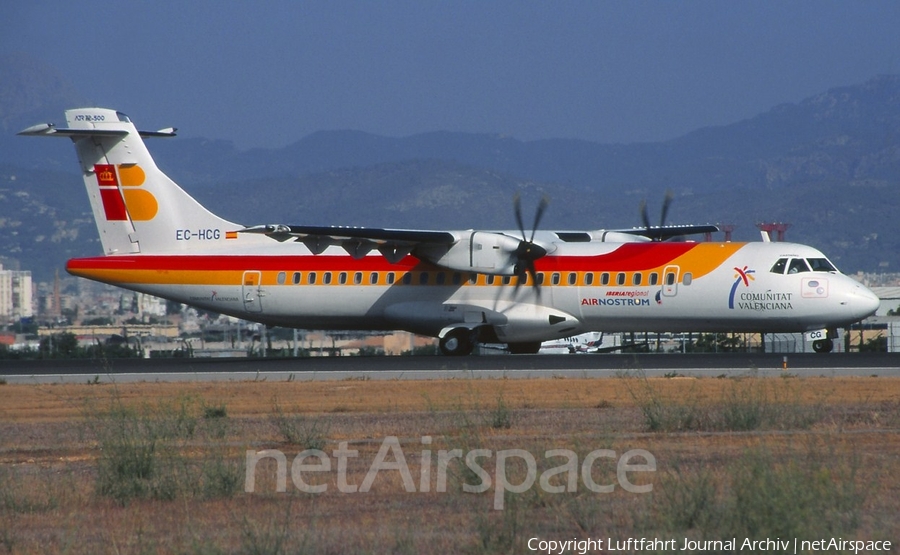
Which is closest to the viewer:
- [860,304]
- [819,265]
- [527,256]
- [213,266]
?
[860,304]

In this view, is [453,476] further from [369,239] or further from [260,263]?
[260,263]

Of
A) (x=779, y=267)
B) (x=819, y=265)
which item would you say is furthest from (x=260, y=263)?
(x=819, y=265)

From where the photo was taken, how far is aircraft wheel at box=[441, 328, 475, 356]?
30281 millimetres

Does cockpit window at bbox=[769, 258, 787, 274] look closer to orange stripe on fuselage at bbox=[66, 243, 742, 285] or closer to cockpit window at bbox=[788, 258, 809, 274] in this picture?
cockpit window at bbox=[788, 258, 809, 274]

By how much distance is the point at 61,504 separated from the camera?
1026cm

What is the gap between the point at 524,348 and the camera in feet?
107

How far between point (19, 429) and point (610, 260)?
1642cm
